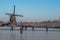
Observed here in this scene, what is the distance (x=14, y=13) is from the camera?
3211 inches

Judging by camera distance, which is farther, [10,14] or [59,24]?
[59,24]

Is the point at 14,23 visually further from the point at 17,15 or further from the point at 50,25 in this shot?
the point at 50,25

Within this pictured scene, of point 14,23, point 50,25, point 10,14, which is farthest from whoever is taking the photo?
point 50,25

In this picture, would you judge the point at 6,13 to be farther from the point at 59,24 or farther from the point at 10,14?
the point at 59,24

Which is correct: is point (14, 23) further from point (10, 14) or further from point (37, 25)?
point (37, 25)

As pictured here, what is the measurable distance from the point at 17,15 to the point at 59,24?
824 inches

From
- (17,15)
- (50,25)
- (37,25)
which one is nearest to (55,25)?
(50,25)

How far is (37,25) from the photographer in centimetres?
8381

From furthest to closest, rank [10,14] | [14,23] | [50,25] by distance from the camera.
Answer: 1. [50,25]
2. [10,14]
3. [14,23]

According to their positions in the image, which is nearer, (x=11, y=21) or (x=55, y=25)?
(x=11, y=21)

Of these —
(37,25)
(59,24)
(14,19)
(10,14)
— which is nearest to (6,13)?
(10,14)

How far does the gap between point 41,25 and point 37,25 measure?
Answer: 356 centimetres

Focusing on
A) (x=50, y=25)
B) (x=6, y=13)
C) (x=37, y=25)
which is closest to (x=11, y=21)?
(x=6, y=13)

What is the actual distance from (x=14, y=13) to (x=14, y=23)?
8838 mm
